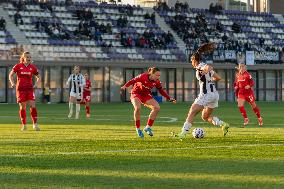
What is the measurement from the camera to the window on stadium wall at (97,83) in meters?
70.6

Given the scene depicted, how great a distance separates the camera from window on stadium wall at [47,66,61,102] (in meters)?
68.3

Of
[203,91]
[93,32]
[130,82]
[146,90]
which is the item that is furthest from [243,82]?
[93,32]

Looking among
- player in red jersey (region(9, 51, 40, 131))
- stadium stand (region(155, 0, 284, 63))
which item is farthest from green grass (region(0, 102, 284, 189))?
stadium stand (region(155, 0, 284, 63))

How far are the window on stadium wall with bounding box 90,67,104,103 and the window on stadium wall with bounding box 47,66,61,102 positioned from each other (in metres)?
2.98

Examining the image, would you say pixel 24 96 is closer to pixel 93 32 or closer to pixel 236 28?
pixel 93 32

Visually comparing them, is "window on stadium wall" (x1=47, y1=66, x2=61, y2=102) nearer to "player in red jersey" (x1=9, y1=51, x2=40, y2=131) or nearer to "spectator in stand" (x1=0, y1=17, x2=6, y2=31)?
"spectator in stand" (x1=0, y1=17, x2=6, y2=31)

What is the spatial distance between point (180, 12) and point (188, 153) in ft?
214

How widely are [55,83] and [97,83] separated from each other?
3.89 meters

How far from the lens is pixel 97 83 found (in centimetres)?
7106

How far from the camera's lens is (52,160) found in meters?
14.7

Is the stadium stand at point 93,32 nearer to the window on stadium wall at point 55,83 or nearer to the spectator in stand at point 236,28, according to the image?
the window on stadium wall at point 55,83

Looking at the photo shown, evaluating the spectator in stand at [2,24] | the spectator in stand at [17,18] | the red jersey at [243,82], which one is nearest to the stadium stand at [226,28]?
the spectator in stand at [17,18]

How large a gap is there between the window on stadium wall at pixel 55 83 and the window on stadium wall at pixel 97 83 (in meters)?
2.98

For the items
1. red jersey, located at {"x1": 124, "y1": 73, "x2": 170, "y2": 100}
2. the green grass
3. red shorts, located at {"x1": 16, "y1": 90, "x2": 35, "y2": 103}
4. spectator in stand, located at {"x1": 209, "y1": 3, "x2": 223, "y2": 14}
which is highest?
spectator in stand, located at {"x1": 209, "y1": 3, "x2": 223, "y2": 14}
